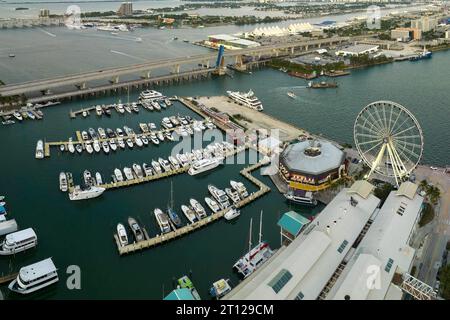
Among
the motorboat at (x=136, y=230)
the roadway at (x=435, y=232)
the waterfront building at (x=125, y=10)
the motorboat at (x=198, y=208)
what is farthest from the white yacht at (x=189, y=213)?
the waterfront building at (x=125, y=10)

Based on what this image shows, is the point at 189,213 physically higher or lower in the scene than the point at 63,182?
lower

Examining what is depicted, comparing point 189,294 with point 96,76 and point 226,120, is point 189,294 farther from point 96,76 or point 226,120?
point 96,76

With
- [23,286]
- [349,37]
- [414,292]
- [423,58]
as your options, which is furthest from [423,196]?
[349,37]

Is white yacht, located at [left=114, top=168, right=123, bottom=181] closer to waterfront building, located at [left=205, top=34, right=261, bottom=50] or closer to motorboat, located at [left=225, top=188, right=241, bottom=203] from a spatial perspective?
motorboat, located at [left=225, top=188, right=241, bottom=203]

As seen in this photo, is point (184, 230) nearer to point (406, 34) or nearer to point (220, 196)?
point (220, 196)

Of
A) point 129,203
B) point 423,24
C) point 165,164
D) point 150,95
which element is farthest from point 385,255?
point 423,24

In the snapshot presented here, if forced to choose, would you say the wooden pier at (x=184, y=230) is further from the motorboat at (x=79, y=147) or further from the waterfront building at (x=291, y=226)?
the motorboat at (x=79, y=147)

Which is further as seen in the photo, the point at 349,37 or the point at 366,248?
the point at 349,37
